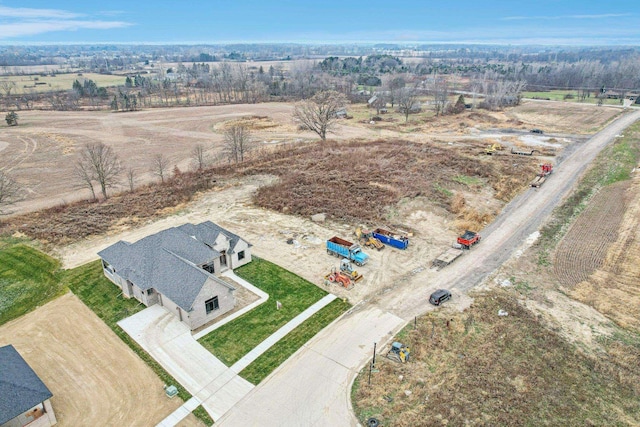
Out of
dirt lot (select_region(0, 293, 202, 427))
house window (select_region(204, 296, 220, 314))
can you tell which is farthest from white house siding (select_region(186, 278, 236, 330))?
dirt lot (select_region(0, 293, 202, 427))

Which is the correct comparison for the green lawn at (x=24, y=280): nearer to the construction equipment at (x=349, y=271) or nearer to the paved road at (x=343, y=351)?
the paved road at (x=343, y=351)

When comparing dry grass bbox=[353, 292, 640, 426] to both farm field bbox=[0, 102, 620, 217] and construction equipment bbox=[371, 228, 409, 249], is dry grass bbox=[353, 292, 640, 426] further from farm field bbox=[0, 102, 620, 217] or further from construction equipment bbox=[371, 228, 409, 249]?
farm field bbox=[0, 102, 620, 217]

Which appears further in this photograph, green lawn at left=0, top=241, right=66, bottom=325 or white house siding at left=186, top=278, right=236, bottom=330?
green lawn at left=0, top=241, right=66, bottom=325

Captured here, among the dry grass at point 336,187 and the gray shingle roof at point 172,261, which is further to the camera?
the dry grass at point 336,187

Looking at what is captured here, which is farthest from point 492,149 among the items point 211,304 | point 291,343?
point 211,304

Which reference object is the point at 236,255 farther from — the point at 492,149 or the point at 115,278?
the point at 492,149

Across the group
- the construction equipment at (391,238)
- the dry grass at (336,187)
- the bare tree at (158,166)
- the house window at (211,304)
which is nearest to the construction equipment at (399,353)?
the house window at (211,304)

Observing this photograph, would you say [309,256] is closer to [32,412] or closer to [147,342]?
[147,342]
